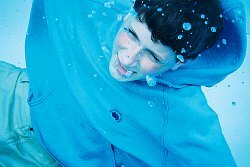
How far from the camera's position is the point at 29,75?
104cm

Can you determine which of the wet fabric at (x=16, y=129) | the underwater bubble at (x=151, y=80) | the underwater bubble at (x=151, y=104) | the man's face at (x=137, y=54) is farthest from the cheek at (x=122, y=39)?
the wet fabric at (x=16, y=129)

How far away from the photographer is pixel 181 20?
2.58 ft

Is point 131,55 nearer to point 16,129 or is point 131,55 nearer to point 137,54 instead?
point 137,54

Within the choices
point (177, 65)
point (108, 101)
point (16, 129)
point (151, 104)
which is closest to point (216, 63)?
point (177, 65)

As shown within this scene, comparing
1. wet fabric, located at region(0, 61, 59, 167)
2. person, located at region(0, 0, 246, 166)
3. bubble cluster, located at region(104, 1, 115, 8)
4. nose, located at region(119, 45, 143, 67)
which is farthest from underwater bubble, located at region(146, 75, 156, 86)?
wet fabric, located at region(0, 61, 59, 167)

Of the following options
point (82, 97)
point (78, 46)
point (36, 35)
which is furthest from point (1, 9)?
point (82, 97)

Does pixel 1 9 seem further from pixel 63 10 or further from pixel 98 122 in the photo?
pixel 98 122

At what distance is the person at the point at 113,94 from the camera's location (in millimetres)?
947

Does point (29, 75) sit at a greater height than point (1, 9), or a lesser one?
greater

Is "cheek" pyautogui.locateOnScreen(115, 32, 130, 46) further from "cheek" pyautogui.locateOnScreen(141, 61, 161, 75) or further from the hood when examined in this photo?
the hood

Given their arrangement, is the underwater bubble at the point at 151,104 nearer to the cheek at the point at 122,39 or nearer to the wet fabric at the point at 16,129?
the cheek at the point at 122,39

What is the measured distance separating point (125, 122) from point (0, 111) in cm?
40

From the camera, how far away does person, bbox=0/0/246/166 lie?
947 mm

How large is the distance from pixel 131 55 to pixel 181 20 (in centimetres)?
15
